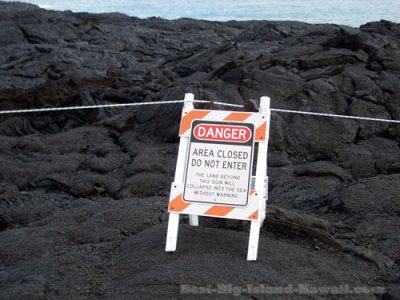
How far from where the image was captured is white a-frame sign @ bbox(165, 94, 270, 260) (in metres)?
5.34

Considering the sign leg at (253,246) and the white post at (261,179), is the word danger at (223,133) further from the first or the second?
the sign leg at (253,246)

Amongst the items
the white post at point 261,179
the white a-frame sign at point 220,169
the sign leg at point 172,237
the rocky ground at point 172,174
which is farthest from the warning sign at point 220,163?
the rocky ground at point 172,174

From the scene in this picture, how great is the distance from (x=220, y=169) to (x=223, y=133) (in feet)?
1.15

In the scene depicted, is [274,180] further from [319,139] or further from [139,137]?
[139,137]

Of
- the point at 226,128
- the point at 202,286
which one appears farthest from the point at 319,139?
the point at 202,286

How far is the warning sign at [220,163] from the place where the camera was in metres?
5.37

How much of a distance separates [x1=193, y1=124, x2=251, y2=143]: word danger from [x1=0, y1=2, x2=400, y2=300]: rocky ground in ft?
3.17

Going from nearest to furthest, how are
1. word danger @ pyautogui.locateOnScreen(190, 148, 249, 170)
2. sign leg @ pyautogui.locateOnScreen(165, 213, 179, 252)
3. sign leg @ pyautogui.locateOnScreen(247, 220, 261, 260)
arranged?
sign leg @ pyautogui.locateOnScreen(247, 220, 261, 260), sign leg @ pyautogui.locateOnScreen(165, 213, 179, 252), word danger @ pyautogui.locateOnScreen(190, 148, 249, 170)

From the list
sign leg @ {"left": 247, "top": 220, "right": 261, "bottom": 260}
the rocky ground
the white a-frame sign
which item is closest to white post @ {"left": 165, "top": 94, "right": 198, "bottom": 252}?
the white a-frame sign

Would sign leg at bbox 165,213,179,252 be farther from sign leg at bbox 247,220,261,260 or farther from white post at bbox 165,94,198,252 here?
sign leg at bbox 247,220,261,260

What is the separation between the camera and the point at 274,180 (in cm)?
1048

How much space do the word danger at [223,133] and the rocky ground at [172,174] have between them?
38.1 inches

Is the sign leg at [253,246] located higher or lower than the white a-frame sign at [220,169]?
lower

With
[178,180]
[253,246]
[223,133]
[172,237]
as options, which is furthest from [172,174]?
[253,246]
